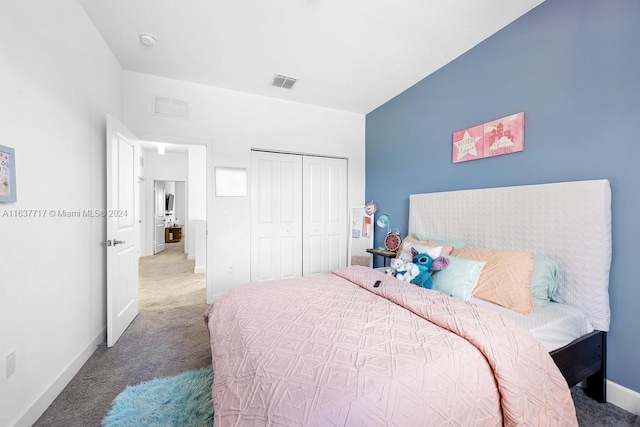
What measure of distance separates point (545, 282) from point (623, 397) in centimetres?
78

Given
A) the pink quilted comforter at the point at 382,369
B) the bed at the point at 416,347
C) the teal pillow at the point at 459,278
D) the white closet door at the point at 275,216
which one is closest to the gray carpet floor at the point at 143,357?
the bed at the point at 416,347

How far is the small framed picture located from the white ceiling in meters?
1.50

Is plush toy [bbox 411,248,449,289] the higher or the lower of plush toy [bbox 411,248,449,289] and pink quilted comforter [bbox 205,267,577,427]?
the higher

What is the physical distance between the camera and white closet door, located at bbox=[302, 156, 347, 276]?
13.2 ft

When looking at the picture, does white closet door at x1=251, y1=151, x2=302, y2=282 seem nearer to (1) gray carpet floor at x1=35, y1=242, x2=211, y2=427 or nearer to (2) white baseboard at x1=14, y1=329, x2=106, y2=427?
(1) gray carpet floor at x1=35, y1=242, x2=211, y2=427

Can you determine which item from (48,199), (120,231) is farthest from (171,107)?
(48,199)

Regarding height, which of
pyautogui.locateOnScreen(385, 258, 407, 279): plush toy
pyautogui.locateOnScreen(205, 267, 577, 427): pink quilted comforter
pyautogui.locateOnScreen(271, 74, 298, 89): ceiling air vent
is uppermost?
pyautogui.locateOnScreen(271, 74, 298, 89): ceiling air vent

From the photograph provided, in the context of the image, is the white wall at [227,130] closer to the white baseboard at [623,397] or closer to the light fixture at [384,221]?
the light fixture at [384,221]

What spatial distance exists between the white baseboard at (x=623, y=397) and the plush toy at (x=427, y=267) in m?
1.21

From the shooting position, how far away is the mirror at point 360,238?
409 cm

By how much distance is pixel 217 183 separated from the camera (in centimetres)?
341

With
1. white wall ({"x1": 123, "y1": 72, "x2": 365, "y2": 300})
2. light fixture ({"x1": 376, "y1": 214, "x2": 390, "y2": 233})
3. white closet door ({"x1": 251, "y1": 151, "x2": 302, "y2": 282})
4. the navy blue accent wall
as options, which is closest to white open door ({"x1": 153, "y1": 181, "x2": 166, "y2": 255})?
white wall ({"x1": 123, "y1": 72, "x2": 365, "y2": 300})

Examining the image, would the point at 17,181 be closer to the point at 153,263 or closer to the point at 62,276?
the point at 62,276

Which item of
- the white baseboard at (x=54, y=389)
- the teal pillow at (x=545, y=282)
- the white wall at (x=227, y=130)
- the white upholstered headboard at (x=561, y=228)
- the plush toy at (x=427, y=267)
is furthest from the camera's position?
the white wall at (x=227, y=130)
